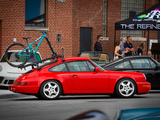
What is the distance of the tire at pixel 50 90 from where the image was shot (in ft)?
34.3

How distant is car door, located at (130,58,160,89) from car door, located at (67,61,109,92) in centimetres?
200

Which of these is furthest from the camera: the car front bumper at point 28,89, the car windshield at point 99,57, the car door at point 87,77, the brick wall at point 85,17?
the brick wall at point 85,17

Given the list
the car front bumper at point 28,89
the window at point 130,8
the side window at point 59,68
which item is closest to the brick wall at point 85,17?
the window at point 130,8

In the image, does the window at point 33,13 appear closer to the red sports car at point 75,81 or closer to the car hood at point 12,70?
the car hood at point 12,70

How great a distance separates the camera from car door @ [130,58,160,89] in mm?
12398

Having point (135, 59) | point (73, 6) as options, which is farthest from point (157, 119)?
point (73, 6)

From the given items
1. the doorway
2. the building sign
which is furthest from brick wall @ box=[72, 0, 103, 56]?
the building sign

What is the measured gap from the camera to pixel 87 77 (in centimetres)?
1084

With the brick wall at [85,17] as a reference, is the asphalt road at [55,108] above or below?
below

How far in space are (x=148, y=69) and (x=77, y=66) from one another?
8.84 ft

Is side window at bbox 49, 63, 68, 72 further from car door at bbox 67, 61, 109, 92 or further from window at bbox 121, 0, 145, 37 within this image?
window at bbox 121, 0, 145, 37

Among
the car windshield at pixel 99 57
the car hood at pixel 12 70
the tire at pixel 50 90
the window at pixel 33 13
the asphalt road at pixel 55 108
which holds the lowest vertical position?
the asphalt road at pixel 55 108

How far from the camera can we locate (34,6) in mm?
25531

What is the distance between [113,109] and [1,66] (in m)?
6.17
